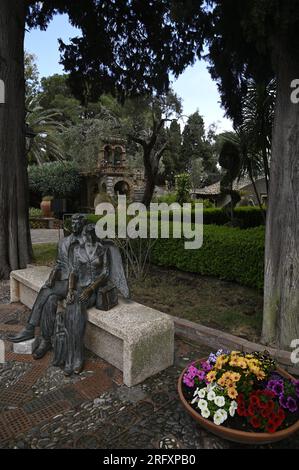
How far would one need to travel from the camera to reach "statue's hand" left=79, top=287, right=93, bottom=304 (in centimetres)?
311

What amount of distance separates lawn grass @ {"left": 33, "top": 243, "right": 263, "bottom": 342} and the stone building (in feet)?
48.2

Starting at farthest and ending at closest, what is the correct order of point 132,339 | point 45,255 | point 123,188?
1. point 123,188
2. point 45,255
3. point 132,339

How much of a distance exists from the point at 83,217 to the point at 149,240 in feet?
9.75

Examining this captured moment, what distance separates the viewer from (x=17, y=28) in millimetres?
6762

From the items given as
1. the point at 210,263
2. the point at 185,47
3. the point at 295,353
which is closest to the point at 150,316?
the point at 295,353

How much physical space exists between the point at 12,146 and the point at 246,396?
657cm

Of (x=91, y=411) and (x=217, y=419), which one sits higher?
(x=217, y=419)

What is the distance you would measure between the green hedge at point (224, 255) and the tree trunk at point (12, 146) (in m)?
3.19

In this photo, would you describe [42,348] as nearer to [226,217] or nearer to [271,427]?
[271,427]

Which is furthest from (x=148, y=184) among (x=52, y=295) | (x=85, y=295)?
(x=85, y=295)

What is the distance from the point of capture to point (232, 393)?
212 centimetres

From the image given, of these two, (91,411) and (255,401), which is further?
(91,411)

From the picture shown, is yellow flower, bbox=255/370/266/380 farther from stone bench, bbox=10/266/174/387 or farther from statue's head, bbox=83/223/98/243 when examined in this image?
statue's head, bbox=83/223/98/243

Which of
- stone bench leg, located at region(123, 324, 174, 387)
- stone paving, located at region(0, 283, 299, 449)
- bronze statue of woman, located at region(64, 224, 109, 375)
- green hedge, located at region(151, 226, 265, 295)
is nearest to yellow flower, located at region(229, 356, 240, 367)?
stone paving, located at region(0, 283, 299, 449)
